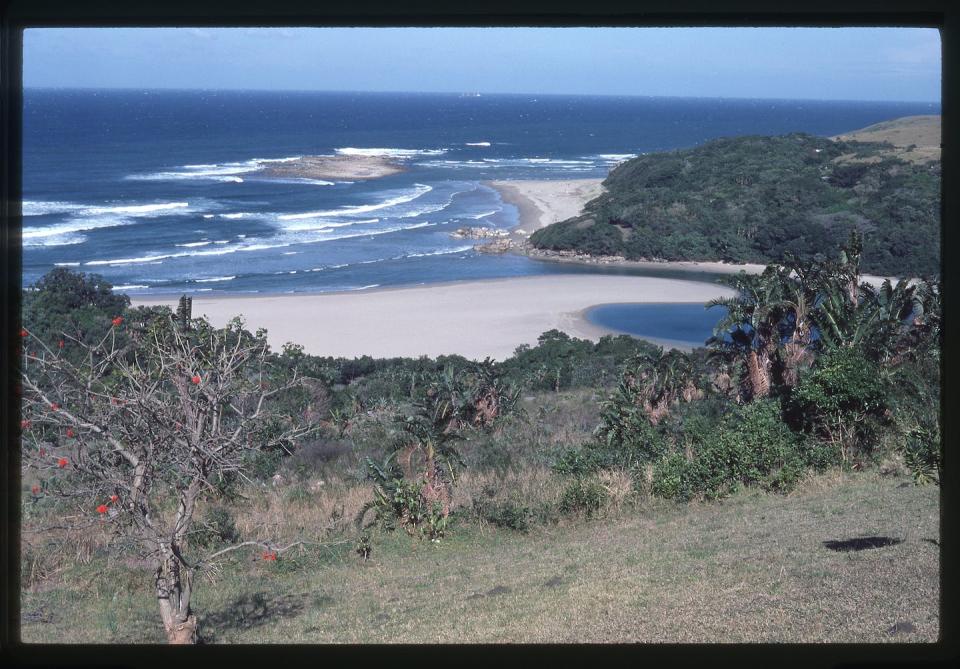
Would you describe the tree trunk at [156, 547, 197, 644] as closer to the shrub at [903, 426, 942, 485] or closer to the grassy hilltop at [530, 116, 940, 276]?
the shrub at [903, 426, 942, 485]

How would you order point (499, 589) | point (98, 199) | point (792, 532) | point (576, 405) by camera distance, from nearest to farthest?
point (499, 589)
point (792, 532)
point (576, 405)
point (98, 199)

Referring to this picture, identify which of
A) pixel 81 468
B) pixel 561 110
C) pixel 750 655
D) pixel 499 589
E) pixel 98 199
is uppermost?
pixel 561 110

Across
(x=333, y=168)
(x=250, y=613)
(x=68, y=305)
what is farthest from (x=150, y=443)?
(x=333, y=168)

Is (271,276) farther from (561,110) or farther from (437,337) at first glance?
(561,110)

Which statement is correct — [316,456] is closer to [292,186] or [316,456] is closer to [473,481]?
[473,481]

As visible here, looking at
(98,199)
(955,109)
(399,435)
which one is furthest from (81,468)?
(98,199)

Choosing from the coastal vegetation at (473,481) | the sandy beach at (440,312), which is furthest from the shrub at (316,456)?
the sandy beach at (440,312)

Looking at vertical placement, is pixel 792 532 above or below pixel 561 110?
below
